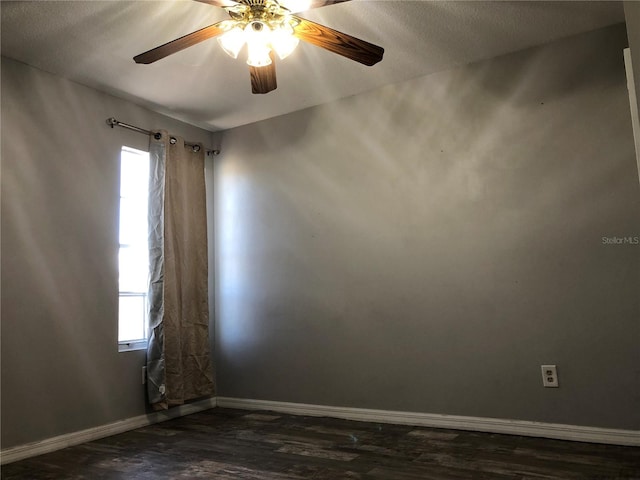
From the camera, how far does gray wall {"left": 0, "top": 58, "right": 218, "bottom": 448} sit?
2.82 meters

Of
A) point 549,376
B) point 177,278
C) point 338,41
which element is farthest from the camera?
point 177,278

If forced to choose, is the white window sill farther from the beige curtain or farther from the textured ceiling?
the textured ceiling

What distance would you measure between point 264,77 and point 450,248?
5.32ft

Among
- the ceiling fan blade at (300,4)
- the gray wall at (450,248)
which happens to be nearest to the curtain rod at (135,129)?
the gray wall at (450,248)

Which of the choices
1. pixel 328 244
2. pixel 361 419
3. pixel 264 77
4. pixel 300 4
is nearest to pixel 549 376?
pixel 361 419

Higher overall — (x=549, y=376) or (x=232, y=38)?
(x=232, y=38)

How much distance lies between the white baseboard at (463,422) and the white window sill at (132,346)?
2.96 feet

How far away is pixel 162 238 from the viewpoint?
363 centimetres

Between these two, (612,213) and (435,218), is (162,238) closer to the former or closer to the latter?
(435,218)

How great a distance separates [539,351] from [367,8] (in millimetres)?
2155

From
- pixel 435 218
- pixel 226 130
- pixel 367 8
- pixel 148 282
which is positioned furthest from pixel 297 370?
pixel 367 8

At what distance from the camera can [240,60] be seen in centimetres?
306

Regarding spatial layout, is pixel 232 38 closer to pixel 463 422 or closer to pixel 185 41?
pixel 185 41

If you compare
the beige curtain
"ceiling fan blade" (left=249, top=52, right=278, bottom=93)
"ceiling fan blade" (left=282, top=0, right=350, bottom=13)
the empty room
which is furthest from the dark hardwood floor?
"ceiling fan blade" (left=282, top=0, right=350, bottom=13)
